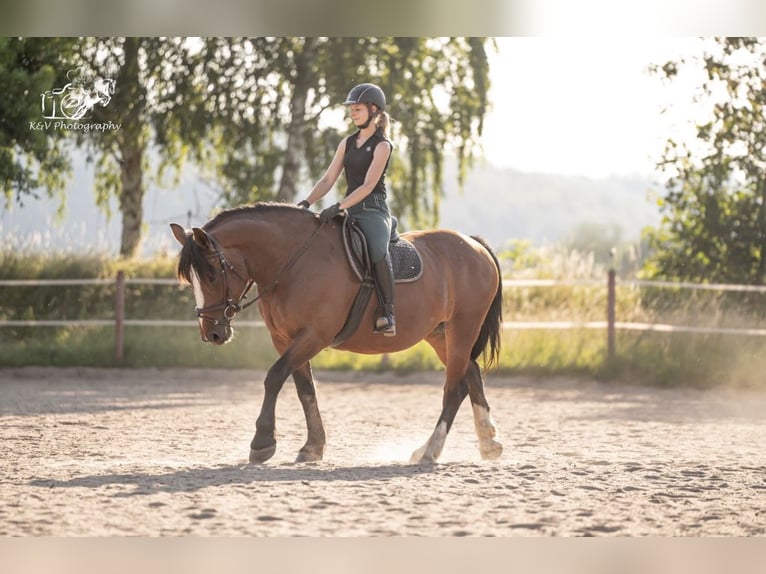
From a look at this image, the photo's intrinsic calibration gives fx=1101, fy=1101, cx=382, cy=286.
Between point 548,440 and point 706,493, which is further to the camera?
point 548,440

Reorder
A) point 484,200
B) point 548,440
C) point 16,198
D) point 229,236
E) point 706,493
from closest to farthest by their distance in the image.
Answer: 1. point 706,493
2. point 229,236
3. point 548,440
4. point 16,198
5. point 484,200

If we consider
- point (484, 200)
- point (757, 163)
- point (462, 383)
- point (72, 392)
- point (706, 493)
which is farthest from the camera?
point (484, 200)

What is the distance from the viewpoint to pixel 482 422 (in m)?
5.82

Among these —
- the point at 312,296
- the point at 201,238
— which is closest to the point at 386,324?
the point at 312,296

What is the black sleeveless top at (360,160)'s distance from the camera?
541 centimetres

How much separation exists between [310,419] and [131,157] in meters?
9.50

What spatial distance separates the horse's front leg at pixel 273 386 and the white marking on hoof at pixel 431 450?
2.45ft

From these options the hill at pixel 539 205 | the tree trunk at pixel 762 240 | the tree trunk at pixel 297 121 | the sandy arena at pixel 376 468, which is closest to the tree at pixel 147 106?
the tree trunk at pixel 297 121

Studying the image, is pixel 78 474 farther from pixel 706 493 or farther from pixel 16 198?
pixel 16 198

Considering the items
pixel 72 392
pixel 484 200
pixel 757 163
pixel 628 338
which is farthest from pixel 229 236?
pixel 484 200

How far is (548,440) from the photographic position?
22.1 ft

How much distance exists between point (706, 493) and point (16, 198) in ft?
29.1

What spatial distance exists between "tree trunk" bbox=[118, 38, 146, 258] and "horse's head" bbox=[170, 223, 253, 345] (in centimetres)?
822

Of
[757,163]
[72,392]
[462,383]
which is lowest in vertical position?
[72,392]
